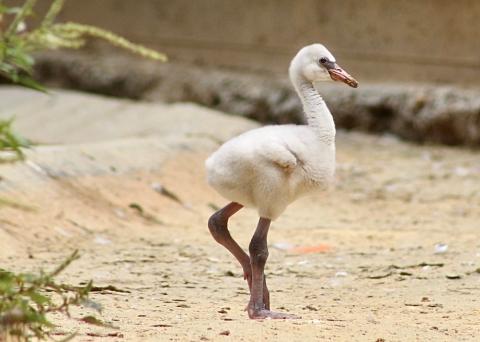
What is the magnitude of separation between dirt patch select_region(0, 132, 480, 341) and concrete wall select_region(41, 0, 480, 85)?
1.72 m

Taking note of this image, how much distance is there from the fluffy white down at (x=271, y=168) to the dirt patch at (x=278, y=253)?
1.57ft

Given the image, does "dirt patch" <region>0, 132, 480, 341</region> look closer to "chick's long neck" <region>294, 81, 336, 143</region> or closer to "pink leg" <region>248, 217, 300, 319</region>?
"pink leg" <region>248, 217, 300, 319</region>

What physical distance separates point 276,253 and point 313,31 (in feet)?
16.4

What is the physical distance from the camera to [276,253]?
18.9ft

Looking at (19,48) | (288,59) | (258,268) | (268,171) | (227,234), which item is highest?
(288,59)

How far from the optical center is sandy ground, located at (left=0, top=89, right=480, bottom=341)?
12.8ft

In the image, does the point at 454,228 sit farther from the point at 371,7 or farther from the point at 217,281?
the point at 371,7

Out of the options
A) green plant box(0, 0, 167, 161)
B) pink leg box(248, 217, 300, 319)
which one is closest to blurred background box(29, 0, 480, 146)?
pink leg box(248, 217, 300, 319)

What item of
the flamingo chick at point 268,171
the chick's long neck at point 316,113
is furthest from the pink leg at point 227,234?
the chick's long neck at point 316,113

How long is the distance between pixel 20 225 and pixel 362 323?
92.5 inches

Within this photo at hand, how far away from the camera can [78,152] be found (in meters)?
6.91

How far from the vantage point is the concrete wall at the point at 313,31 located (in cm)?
982

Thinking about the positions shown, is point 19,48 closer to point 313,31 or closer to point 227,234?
point 227,234

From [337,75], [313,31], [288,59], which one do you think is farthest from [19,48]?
[288,59]
